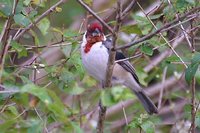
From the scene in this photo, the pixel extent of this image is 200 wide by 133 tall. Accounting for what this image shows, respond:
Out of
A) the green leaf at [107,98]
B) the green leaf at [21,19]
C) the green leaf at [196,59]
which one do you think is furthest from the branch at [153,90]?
the green leaf at [107,98]

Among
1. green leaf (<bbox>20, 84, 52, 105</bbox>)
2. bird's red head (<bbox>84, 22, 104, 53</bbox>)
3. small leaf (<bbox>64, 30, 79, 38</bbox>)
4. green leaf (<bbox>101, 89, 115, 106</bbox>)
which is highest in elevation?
small leaf (<bbox>64, 30, 79, 38</bbox>)

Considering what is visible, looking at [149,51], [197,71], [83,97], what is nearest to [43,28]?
[149,51]

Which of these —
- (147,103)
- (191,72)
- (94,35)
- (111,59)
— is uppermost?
(94,35)

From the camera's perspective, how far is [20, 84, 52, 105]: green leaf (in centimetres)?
210

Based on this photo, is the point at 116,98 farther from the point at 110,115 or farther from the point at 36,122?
the point at 110,115

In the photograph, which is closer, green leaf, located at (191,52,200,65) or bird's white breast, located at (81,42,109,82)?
green leaf, located at (191,52,200,65)

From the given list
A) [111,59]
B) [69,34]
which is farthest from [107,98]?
[69,34]

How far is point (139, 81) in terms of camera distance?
14.0 ft

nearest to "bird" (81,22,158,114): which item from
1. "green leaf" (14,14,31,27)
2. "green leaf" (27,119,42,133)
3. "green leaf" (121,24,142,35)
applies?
"green leaf" (121,24,142,35)

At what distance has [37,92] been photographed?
2129 millimetres

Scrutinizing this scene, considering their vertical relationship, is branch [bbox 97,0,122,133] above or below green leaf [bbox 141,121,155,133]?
above

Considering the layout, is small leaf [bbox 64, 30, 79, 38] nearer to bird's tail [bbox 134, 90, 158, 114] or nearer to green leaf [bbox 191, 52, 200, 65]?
green leaf [bbox 191, 52, 200, 65]

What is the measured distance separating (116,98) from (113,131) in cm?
345

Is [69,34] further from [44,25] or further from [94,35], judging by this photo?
[94,35]
